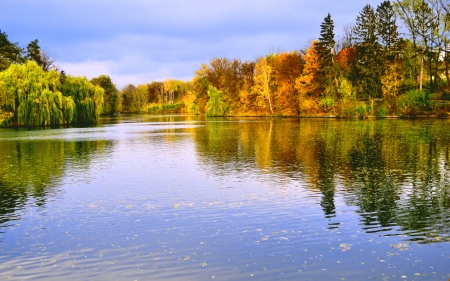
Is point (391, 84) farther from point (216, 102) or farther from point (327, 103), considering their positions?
point (216, 102)

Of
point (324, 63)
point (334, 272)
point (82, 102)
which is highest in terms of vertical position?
point (324, 63)

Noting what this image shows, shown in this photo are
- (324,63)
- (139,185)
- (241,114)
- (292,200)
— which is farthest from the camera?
(241,114)

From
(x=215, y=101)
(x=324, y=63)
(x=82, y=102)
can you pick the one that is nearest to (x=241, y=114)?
(x=215, y=101)

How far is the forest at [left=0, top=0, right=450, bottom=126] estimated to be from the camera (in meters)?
59.6

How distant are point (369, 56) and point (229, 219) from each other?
68.1 metres

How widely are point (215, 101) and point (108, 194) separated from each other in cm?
9305

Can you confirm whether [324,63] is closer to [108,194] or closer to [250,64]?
[250,64]

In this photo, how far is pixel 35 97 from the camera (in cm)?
5862

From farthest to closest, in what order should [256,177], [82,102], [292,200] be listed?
1. [82,102]
2. [256,177]
3. [292,200]

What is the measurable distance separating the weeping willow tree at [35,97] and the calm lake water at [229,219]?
1482 inches

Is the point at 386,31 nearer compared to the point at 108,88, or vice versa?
the point at 386,31

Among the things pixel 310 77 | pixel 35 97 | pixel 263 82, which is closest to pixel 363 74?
pixel 310 77

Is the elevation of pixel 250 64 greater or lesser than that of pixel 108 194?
greater

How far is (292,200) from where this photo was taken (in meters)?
14.3
